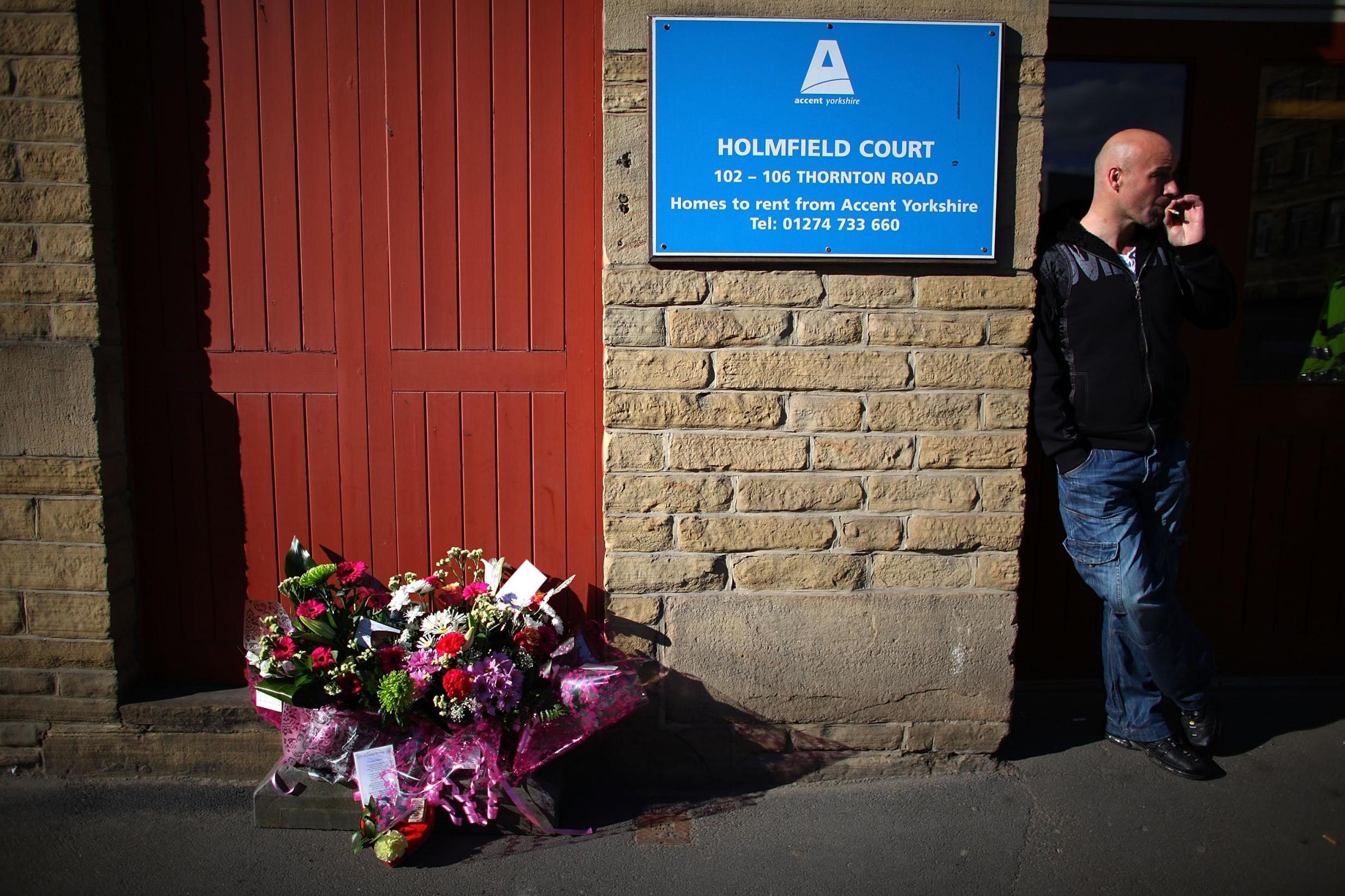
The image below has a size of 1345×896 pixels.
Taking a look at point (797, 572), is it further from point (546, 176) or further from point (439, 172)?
point (439, 172)

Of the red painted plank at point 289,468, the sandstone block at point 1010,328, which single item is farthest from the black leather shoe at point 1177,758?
the red painted plank at point 289,468

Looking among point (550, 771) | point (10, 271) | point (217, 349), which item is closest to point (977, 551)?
point (550, 771)

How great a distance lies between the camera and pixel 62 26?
2.85 metres

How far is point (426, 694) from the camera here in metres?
2.80

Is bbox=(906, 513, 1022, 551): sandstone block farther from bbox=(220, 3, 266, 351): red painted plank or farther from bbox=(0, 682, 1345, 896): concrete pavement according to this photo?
bbox=(220, 3, 266, 351): red painted plank

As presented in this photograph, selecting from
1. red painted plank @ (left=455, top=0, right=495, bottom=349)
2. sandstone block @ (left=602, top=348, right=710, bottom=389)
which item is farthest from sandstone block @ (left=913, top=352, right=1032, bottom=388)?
red painted plank @ (left=455, top=0, right=495, bottom=349)

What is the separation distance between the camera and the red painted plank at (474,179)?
9.88ft

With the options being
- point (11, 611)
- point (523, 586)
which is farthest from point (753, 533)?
point (11, 611)

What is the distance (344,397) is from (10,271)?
3.71 feet

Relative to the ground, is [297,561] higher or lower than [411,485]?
lower

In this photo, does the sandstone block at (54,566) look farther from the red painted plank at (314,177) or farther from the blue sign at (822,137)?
the blue sign at (822,137)

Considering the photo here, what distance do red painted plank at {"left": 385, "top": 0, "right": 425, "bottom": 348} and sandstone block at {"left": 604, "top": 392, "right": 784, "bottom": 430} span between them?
2.59ft

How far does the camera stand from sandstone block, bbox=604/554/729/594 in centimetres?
297

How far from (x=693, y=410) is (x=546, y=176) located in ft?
3.19
